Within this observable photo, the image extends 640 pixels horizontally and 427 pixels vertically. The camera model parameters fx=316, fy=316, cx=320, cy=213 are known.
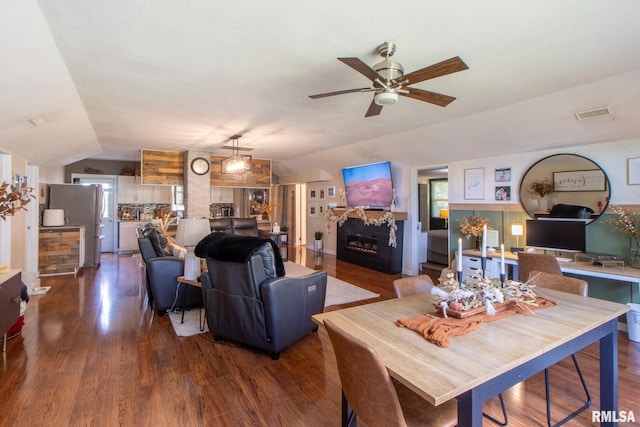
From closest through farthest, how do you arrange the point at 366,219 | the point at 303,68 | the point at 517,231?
the point at 303,68 < the point at 517,231 < the point at 366,219

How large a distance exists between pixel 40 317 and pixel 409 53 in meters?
4.90

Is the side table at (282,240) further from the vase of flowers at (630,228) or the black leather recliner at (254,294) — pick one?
the vase of flowers at (630,228)

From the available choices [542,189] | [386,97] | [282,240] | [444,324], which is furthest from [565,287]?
[282,240]

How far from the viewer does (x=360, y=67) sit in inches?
80.2

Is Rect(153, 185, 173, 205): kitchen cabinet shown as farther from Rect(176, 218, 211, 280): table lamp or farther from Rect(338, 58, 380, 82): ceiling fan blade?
Rect(338, 58, 380, 82): ceiling fan blade

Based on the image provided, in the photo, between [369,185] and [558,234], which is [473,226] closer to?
[558,234]

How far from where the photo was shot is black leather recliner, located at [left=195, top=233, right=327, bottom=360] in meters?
2.73

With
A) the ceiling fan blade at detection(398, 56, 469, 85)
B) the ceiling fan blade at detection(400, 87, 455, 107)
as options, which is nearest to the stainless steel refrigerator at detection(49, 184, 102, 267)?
the ceiling fan blade at detection(400, 87, 455, 107)

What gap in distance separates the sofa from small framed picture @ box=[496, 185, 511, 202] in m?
4.53

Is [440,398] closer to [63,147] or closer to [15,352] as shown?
[15,352]

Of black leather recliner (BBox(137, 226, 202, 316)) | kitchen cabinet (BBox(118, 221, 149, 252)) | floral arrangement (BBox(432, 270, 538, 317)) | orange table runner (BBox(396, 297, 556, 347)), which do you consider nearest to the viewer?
orange table runner (BBox(396, 297, 556, 347))

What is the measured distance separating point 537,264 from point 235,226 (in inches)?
211

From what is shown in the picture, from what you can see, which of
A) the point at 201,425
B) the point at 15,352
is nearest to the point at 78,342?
the point at 15,352

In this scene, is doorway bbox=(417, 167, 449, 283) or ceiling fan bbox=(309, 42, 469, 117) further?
doorway bbox=(417, 167, 449, 283)
